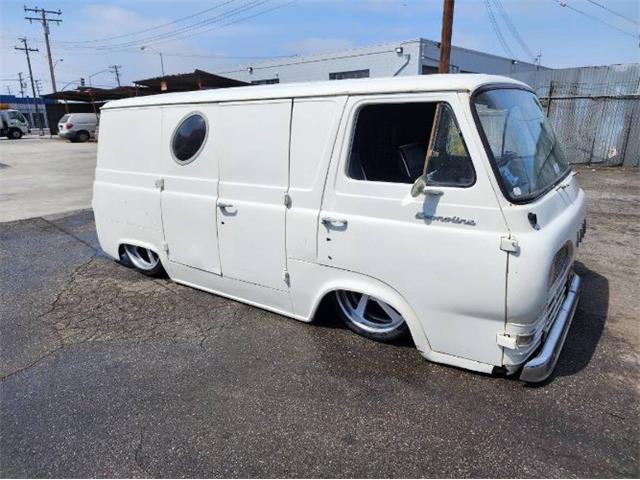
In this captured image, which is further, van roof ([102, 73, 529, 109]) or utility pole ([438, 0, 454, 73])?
utility pole ([438, 0, 454, 73])

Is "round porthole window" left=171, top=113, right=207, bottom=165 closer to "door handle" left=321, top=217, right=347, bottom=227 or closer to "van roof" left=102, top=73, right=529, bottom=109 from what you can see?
"van roof" left=102, top=73, right=529, bottom=109

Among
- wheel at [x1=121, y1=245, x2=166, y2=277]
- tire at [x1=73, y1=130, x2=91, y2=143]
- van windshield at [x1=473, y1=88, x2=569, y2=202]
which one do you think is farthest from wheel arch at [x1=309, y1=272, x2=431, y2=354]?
tire at [x1=73, y1=130, x2=91, y2=143]

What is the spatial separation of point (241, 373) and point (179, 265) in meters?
1.72

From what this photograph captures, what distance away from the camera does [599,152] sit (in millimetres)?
13500

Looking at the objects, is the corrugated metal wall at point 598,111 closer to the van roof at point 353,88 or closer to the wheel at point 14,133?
the van roof at point 353,88

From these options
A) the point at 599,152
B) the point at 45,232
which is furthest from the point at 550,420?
the point at 599,152

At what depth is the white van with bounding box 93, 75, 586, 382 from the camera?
2693 millimetres

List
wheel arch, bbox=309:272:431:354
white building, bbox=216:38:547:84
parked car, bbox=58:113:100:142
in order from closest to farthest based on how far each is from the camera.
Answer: wheel arch, bbox=309:272:431:354 → white building, bbox=216:38:547:84 → parked car, bbox=58:113:100:142

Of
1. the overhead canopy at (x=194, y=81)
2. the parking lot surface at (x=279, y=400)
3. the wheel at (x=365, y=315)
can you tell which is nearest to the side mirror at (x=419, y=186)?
the wheel at (x=365, y=315)

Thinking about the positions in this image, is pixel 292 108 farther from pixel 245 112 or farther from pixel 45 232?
pixel 45 232

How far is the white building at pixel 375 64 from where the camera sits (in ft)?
86.7

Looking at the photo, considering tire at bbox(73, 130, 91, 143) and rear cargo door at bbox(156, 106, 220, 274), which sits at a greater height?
rear cargo door at bbox(156, 106, 220, 274)

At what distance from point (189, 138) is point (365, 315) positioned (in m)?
2.33

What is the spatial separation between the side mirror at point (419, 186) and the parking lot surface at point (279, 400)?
130 cm
